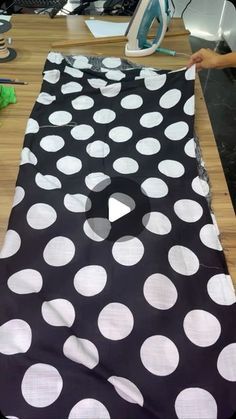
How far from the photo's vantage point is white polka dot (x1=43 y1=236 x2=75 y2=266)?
71 cm

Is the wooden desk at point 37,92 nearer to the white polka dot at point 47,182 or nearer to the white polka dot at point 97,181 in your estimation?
the white polka dot at point 47,182

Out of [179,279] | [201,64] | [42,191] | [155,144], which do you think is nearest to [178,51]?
[201,64]

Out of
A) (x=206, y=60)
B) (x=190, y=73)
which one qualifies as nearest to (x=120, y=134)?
(x=190, y=73)

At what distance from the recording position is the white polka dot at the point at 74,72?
112 centimetres

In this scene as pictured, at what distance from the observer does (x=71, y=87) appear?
3.57 ft

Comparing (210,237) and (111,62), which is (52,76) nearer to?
(111,62)

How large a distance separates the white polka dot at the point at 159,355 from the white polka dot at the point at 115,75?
806mm

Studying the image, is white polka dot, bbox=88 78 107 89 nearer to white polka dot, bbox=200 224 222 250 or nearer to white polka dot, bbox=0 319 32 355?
white polka dot, bbox=200 224 222 250

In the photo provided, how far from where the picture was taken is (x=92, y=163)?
0.90 meters

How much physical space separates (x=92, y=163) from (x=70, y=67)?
0.44 meters

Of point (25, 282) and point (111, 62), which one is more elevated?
point (111, 62)

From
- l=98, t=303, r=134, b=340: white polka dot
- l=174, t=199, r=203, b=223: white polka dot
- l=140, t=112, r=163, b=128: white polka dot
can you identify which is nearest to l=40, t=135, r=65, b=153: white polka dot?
l=140, t=112, r=163, b=128: white polka dot

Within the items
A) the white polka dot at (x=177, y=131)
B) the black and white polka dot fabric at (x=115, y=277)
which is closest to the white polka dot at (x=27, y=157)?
the black and white polka dot fabric at (x=115, y=277)

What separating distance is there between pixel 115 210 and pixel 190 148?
27cm
